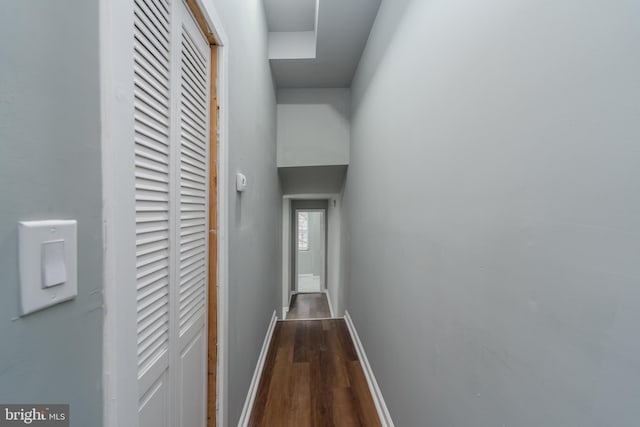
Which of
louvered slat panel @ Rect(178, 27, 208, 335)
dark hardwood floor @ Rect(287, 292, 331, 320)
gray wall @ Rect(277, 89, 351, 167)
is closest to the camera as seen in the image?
louvered slat panel @ Rect(178, 27, 208, 335)

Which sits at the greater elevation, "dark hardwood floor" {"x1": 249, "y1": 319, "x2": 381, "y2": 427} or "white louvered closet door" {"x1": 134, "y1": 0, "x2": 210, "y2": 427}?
"white louvered closet door" {"x1": 134, "y1": 0, "x2": 210, "y2": 427}

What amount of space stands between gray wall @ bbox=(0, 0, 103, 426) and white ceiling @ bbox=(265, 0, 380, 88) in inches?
75.2

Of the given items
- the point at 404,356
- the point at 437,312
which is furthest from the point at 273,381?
the point at 437,312

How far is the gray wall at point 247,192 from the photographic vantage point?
1.33 metres

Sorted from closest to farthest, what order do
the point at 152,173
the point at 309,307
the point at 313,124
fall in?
the point at 152,173 < the point at 313,124 < the point at 309,307

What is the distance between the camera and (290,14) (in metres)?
2.23

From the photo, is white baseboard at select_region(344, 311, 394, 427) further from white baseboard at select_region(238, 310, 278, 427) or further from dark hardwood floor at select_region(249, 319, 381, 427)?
white baseboard at select_region(238, 310, 278, 427)

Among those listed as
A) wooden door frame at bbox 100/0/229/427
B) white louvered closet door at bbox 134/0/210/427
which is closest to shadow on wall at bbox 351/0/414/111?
white louvered closet door at bbox 134/0/210/427

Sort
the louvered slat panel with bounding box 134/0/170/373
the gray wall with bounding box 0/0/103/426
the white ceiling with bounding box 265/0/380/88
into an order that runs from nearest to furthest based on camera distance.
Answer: the gray wall with bounding box 0/0/103/426 → the louvered slat panel with bounding box 134/0/170/373 → the white ceiling with bounding box 265/0/380/88

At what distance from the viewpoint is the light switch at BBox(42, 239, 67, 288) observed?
0.38m
